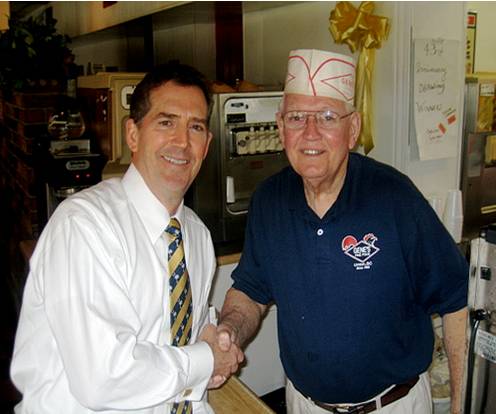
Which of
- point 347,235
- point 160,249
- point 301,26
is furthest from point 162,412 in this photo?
point 301,26

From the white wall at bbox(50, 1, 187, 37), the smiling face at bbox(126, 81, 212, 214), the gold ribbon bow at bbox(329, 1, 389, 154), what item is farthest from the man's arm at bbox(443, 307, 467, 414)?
the white wall at bbox(50, 1, 187, 37)

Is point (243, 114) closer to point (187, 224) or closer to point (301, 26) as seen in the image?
point (301, 26)

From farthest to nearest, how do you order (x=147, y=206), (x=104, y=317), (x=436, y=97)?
(x=436, y=97) < (x=147, y=206) < (x=104, y=317)

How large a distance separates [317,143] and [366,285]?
39 cm

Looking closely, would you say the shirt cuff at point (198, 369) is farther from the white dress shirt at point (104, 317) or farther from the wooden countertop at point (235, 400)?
the wooden countertop at point (235, 400)

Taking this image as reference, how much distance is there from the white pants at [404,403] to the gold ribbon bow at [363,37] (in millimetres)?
1083

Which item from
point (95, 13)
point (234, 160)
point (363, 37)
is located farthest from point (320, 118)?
point (95, 13)

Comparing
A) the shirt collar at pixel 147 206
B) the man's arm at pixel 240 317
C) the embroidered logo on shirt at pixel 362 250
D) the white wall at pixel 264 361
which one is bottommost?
the white wall at pixel 264 361

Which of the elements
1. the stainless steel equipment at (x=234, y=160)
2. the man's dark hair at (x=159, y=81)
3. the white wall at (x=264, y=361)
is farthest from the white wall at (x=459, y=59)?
the man's dark hair at (x=159, y=81)

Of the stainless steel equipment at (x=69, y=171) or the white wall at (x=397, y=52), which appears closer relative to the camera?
the white wall at (x=397, y=52)

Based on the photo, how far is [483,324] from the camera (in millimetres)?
941

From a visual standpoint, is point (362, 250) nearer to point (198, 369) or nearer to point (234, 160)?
point (198, 369)

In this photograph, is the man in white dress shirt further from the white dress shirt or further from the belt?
the belt

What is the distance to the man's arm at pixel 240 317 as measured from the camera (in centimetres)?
156
